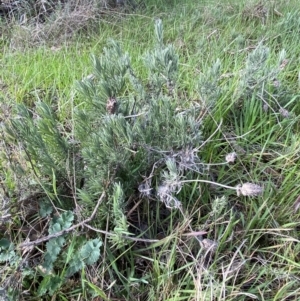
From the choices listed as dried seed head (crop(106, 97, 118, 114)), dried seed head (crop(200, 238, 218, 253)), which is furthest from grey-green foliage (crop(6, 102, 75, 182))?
dried seed head (crop(200, 238, 218, 253))

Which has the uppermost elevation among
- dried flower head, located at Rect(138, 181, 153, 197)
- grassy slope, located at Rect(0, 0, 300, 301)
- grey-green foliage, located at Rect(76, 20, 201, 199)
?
grey-green foliage, located at Rect(76, 20, 201, 199)

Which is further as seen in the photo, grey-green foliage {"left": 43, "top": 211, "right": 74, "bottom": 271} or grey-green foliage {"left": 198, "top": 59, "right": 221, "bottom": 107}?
grey-green foliage {"left": 198, "top": 59, "right": 221, "bottom": 107}

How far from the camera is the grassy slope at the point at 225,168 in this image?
1.53 meters

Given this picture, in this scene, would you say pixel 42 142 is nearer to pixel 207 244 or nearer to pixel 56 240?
pixel 56 240

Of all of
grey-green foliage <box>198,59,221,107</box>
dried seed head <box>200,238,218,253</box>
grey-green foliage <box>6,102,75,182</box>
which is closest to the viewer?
dried seed head <box>200,238,218,253</box>

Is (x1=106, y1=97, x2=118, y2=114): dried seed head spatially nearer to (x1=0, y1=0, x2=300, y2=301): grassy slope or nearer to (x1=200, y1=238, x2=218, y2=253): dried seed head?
(x1=0, y1=0, x2=300, y2=301): grassy slope

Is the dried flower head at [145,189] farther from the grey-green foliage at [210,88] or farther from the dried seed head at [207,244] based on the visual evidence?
the grey-green foliage at [210,88]

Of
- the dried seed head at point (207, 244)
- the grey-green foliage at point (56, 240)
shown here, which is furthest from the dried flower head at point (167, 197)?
the grey-green foliage at point (56, 240)

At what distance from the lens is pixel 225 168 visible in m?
1.88

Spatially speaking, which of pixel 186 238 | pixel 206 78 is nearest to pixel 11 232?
pixel 186 238

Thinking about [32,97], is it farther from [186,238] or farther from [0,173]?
[186,238]

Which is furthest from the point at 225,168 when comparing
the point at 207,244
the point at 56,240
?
the point at 56,240

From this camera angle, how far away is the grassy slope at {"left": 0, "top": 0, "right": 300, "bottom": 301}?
1526 millimetres

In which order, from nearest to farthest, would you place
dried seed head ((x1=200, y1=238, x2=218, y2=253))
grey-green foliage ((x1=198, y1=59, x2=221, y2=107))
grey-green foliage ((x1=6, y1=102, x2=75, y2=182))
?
dried seed head ((x1=200, y1=238, x2=218, y2=253)) → grey-green foliage ((x1=6, y1=102, x2=75, y2=182)) → grey-green foliage ((x1=198, y1=59, x2=221, y2=107))
